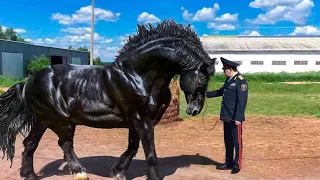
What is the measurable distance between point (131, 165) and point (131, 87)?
198cm

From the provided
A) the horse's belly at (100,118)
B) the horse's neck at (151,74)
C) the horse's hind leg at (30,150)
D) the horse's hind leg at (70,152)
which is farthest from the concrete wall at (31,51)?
the horse's neck at (151,74)

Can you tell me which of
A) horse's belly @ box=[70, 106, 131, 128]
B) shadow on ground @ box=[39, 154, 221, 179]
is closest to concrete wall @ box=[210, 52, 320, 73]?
shadow on ground @ box=[39, 154, 221, 179]

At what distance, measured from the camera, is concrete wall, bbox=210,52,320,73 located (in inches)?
1833

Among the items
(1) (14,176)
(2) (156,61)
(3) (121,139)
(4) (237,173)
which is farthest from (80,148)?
(2) (156,61)

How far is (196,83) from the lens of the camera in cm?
423

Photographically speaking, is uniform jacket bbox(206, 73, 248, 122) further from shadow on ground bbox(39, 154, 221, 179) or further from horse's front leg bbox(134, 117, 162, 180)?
horse's front leg bbox(134, 117, 162, 180)

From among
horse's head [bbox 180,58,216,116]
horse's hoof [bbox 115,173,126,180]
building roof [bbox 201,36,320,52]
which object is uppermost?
building roof [bbox 201,36,320,52]

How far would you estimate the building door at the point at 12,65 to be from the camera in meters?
35.7

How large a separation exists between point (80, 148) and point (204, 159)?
2.55m

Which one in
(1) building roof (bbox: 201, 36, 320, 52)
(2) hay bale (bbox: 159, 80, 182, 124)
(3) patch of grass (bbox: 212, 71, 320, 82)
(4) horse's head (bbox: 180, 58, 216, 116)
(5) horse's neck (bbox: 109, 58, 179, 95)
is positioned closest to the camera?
(4) horse's head (bbox: 180, 58, 216, 116)

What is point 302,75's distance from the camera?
36.9 meters

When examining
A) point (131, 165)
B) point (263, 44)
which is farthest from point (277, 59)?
point (131, 165)

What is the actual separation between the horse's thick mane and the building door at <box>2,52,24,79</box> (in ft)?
111

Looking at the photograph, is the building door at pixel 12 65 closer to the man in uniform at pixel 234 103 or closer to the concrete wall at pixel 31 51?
the concrete wall at pixel 31 51
